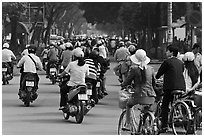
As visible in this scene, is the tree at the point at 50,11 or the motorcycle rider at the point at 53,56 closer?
the motorcycle rider at the point at 53,56

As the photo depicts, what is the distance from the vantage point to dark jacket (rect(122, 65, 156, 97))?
11402 millimetres

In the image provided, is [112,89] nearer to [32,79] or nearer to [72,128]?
[32,79]

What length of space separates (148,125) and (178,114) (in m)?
1.06

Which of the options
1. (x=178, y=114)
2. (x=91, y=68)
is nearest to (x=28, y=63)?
(x=91, y=68)

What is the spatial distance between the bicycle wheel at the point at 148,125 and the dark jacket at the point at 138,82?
13.4 inches

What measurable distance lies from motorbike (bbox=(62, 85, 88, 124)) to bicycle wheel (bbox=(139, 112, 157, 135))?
336 centimetres

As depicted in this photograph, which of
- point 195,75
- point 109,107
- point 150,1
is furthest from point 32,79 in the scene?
point 150,1

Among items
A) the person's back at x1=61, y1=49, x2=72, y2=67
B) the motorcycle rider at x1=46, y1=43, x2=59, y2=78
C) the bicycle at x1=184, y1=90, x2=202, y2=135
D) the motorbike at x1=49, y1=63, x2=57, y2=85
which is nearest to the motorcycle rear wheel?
the bicycle at x1=184, y1=90, x2=202, y2=135

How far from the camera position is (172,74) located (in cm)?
1214

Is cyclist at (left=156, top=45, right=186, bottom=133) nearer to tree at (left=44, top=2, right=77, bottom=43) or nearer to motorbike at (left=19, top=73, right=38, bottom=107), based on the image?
motorbike at (left=19, top=73, right=38, bottom=107)

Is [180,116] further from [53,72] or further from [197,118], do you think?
[53,72]

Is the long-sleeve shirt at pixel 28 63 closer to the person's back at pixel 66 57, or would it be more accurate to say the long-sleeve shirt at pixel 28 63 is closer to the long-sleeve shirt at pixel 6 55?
the person's back at pixel 66 57

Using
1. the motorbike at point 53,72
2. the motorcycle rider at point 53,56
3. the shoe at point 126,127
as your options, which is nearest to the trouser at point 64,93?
the shoe at point 126,127

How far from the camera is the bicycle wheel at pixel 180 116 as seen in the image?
38.8 ft
